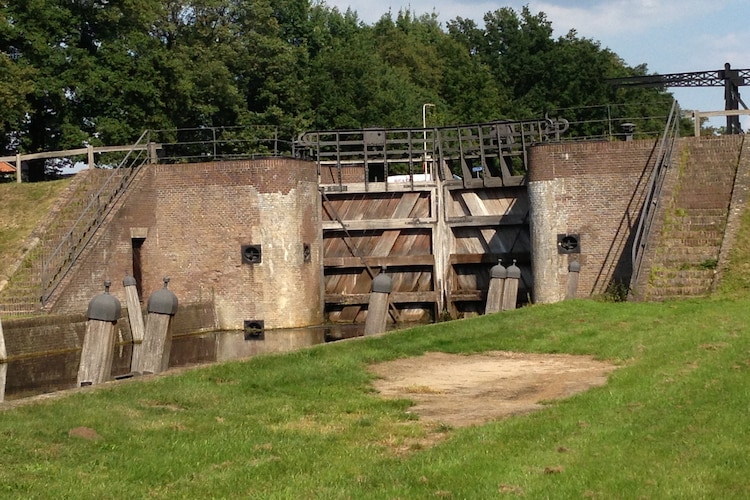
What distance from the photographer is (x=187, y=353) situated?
73.8ft

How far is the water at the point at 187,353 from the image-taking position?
17.5m

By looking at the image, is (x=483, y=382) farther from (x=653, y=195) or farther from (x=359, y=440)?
(x=653, y=195)

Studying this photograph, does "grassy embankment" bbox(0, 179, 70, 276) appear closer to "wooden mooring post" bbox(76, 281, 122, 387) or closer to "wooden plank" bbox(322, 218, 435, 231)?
"wooden plank" bbox(322, 218, 435, 231)

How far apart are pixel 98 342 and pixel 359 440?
5030mm

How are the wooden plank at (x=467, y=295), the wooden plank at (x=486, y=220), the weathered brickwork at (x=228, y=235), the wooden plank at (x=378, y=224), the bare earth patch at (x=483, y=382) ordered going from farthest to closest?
the wooden plank at (x=378, y=224), the wooden plank at (x=467, y=295), the wooden plank at (x=486, y=220), the weathered brickwork at (x=228, y=235), the bare earth patch at (x=483, y=382)

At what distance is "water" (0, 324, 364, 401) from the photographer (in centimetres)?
1753

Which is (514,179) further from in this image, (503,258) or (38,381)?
(38,381)

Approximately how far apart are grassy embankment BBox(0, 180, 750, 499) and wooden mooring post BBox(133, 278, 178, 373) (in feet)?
4.39

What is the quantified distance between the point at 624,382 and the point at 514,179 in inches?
691

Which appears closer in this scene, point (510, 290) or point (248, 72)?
point (510, 290)

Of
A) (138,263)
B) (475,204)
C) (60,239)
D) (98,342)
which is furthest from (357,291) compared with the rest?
(98,342)

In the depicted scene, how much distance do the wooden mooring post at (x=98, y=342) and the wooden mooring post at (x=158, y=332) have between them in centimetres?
56

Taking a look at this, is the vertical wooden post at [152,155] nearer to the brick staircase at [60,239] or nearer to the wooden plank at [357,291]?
the brick staircase at [60,239]

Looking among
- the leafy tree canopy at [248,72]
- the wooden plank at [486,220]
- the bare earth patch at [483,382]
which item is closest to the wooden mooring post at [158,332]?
the bare earth patch at [483,382]
